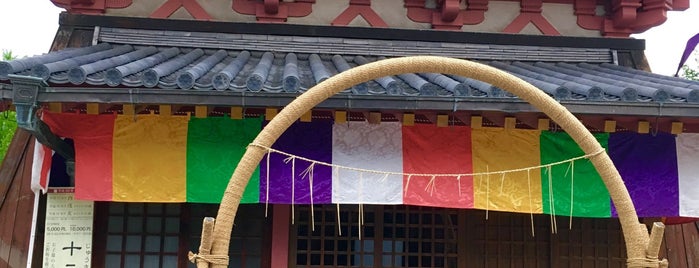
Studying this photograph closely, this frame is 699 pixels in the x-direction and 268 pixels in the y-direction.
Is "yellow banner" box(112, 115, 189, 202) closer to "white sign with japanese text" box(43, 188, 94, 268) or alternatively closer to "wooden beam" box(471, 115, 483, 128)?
"white sign with japanese text" box(43, 188, 94, 268)

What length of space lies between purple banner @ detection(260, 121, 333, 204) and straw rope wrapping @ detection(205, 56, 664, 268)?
4.27 feet

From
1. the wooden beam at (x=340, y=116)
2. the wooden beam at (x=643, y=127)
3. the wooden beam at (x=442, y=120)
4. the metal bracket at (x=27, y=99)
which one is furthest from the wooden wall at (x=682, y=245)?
the metal bracket at (x=27, y=99)

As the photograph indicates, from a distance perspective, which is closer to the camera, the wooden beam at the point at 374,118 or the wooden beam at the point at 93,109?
the wooden beam at the point at 93,109

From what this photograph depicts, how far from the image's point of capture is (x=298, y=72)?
5.85 metres

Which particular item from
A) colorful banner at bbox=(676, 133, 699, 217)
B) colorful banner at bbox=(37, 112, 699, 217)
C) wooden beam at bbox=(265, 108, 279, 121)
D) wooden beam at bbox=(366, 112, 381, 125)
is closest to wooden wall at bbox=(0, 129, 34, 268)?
colorful banner at bbox=(37, 112, 699, 217)

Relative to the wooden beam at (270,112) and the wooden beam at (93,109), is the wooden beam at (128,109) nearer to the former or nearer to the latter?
the wooden beam at (93,109)

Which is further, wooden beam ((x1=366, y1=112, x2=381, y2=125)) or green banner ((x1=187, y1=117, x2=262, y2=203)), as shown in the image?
green banner ((x1=187, y1=117, x2=262, y2=203))

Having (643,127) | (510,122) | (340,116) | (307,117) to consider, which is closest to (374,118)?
(340,116)

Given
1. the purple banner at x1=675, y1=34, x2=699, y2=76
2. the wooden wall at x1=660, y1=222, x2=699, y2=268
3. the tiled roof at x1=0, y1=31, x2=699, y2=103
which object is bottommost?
the wooden wall at x1=660, y1=222, x2=699, y2=268

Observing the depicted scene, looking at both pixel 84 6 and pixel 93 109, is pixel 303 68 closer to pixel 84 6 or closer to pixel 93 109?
pixel 93 109

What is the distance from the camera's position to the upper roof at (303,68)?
489cm

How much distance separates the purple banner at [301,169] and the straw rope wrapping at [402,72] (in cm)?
130

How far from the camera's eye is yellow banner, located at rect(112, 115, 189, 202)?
222 inches

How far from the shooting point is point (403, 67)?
4.48m
